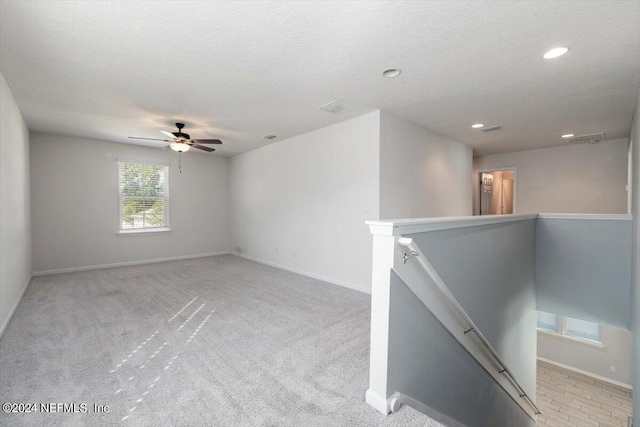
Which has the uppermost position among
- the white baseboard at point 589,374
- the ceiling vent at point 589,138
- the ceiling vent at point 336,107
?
the ceiling vent at point 336,107

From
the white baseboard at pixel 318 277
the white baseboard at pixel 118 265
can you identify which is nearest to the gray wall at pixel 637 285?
the white baseboard at pixel 318 277

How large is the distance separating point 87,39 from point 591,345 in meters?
8.82

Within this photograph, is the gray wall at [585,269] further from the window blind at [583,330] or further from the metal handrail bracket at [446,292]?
the window blind at [583,330]

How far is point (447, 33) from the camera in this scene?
7.09 feet

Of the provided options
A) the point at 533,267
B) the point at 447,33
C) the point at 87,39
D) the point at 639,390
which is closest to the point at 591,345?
the point at 533,267

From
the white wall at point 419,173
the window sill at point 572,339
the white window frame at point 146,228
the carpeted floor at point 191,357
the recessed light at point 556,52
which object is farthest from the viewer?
the white window frame at point 146,228

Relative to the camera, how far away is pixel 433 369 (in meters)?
2.19

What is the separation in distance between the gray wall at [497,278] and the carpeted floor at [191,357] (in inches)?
42.0

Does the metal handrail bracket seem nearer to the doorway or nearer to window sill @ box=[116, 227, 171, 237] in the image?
the doorway

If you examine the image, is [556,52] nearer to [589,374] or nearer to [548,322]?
[548,322]

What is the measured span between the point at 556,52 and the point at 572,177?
4679 mm

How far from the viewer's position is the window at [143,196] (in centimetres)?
596

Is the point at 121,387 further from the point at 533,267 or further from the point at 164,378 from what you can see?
the point at 533,267

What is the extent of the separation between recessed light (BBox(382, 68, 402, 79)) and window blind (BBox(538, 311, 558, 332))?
6153 mm
